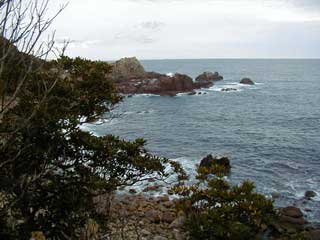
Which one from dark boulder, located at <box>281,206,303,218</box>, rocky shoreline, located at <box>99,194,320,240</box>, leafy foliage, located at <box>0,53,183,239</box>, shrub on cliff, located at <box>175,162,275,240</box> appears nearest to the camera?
shrub on cliff, located at <box>175,162,275,240</box>

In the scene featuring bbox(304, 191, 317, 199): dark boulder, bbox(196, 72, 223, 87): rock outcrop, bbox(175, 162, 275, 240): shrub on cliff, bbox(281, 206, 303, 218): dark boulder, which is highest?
bbox(175, 162, 275, 240): shrub on cliff

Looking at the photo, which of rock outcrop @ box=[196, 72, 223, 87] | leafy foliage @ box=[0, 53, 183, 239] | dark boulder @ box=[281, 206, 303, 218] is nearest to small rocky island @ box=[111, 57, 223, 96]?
rock outcrop @ box=[196, 72, 223, 87]

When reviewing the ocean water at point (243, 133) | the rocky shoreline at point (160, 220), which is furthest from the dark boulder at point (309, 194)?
the ocean water at point (243, 133)

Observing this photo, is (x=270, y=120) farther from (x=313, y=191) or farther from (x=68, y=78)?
(x=68, y=78)

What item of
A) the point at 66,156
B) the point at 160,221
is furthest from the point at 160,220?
the point at 66,156

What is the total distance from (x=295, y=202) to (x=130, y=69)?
73536 millimetres

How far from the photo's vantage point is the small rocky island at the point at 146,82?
80.4 metres

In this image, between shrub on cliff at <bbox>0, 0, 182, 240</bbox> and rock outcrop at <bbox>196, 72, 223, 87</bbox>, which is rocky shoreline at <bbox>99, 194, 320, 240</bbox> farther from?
rock outcrop at <bbox>196, 72, 223, 87</bbox>

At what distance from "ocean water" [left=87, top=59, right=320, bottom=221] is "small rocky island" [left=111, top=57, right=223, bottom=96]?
4.17 meters

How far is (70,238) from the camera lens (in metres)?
9.00

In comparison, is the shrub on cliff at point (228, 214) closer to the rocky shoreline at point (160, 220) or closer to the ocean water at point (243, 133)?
the rocky shoreline at point (160, 220)

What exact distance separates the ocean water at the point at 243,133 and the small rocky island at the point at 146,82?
4167mm

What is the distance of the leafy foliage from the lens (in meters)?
8.75

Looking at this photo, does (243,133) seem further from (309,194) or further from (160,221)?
(160,221)
